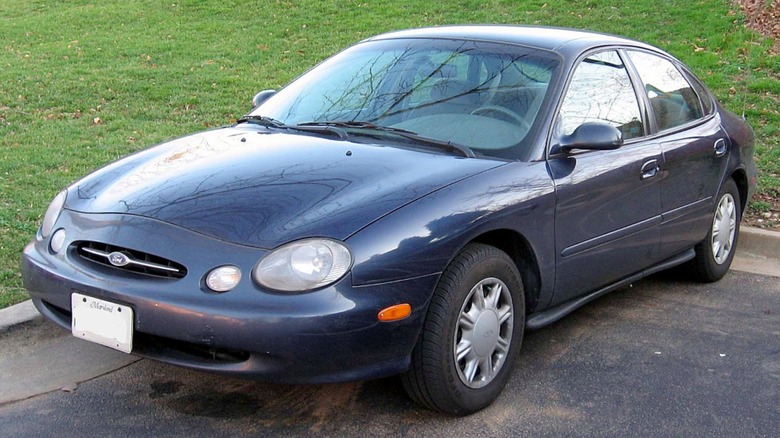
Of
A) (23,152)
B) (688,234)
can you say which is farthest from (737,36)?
(23,152)

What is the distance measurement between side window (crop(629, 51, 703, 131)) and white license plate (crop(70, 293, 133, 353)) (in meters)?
2.98

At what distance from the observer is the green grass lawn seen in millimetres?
7668

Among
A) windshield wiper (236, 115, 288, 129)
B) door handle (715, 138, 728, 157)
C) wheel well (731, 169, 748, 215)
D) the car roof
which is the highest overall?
the car roof

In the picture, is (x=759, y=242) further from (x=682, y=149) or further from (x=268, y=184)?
(x=268, y=184)

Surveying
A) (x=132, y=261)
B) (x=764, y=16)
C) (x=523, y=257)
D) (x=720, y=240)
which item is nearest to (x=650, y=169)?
(x=523, y=257)

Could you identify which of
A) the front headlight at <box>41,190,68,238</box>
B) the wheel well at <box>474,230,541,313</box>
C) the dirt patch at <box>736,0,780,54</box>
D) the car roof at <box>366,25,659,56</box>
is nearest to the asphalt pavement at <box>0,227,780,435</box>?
the wheel well at <box>474,230,541,313</box>

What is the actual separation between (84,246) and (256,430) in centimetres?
97

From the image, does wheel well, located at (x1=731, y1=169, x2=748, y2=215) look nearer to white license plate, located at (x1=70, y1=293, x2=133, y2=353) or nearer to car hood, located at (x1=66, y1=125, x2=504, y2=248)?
car hood, located at (x1=66, y1=125, x2=504, y2=248)

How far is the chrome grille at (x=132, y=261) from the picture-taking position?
3.39 meters

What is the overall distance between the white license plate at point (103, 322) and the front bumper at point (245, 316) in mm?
34

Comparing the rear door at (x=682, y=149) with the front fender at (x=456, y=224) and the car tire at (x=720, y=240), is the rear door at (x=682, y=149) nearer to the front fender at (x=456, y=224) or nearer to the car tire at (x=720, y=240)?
the car tire at (x=720, y=240)

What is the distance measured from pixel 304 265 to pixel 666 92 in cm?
286

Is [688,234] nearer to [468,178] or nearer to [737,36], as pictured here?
[468,178]

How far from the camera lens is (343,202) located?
353 cm
